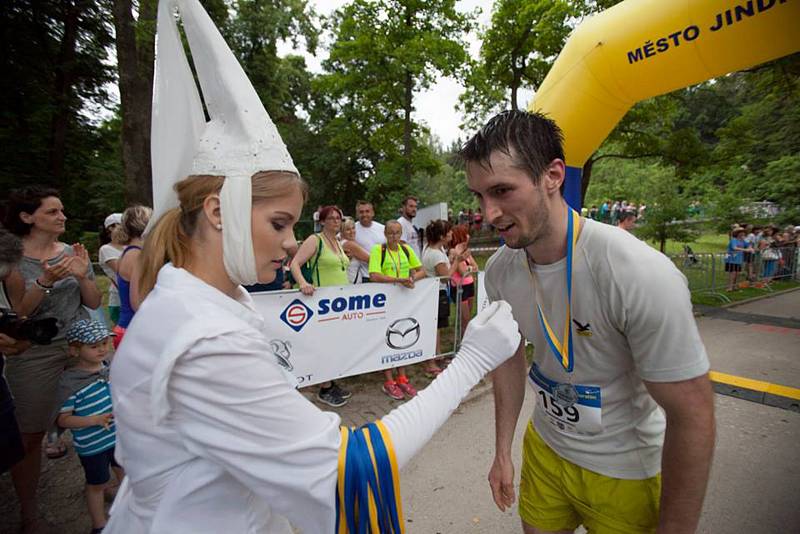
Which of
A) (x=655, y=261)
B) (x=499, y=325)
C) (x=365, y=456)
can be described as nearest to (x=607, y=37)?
(x=655, y=261)

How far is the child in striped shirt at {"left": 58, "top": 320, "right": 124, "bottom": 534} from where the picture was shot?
2.48 meters

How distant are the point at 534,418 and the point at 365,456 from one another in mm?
1249

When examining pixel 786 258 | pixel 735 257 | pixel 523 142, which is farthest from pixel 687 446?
pixel 786 258

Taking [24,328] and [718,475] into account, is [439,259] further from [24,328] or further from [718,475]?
[24,328]

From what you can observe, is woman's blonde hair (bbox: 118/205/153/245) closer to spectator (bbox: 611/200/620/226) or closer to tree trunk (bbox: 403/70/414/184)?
tree trunk (bbox: 403/70/414/184)

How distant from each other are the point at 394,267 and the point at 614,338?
3.66 meters

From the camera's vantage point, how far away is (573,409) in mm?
1633

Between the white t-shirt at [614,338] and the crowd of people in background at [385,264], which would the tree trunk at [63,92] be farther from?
the white t-shirt at [614,338]

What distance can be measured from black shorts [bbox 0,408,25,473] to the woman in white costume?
154 cm

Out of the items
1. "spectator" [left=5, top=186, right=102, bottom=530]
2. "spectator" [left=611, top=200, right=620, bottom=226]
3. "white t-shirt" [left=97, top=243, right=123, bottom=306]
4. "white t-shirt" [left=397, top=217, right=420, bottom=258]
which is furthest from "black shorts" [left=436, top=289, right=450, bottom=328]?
"spectator" [left=611, top=200, right=620, bottom=226]

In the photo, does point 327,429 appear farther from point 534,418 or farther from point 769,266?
point 769,266

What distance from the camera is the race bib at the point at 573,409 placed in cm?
157

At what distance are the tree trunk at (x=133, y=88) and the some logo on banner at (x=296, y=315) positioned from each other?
4.54m

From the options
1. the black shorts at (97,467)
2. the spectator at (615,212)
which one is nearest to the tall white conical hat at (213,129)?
the black shorts at (97,467)
